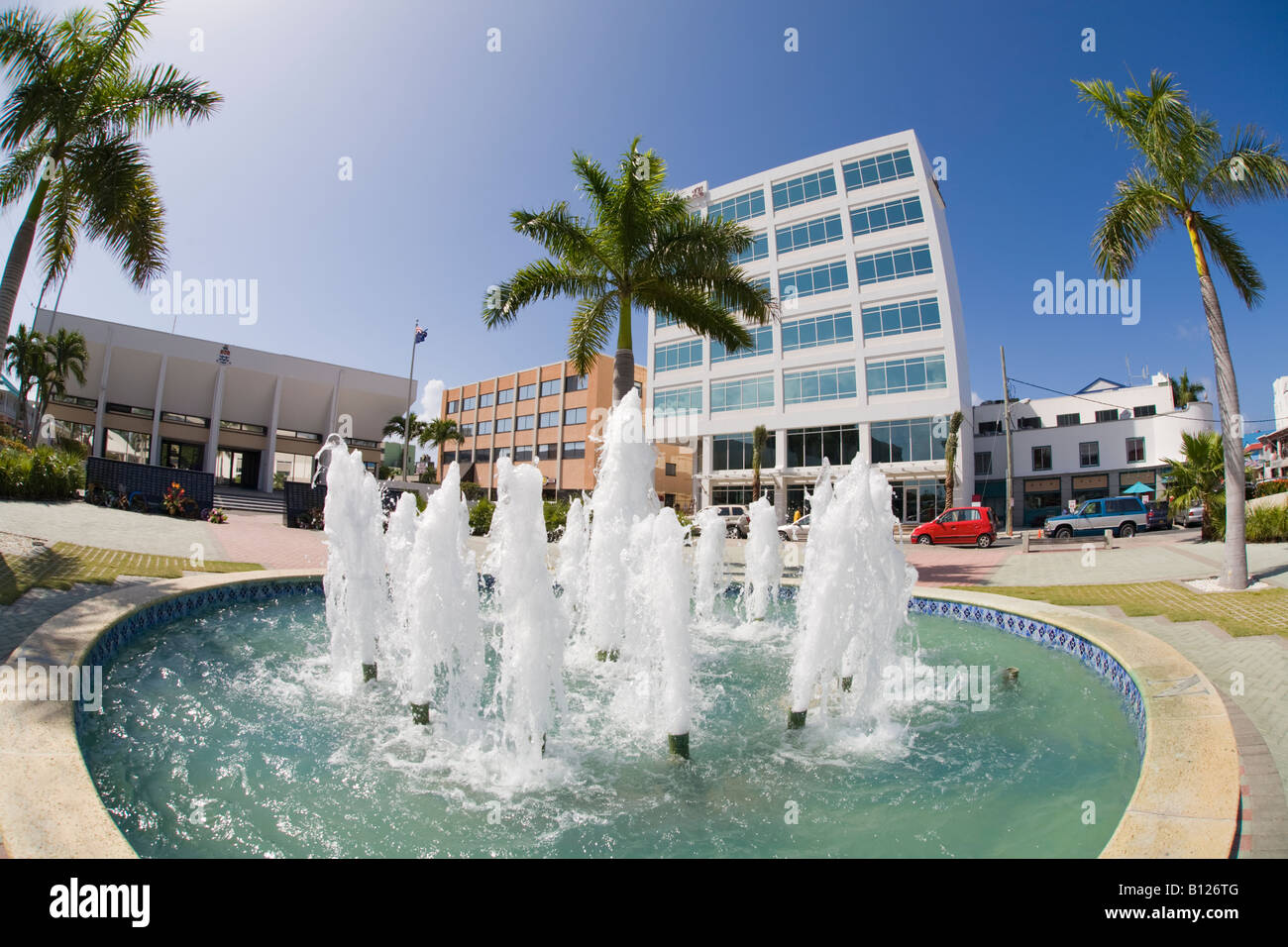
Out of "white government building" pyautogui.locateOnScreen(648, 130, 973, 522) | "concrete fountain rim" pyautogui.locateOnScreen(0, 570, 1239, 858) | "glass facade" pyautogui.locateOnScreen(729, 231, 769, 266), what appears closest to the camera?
"concrete fountain rim" pyautogui.locateOnScreen(0, 570, 1239, 858)

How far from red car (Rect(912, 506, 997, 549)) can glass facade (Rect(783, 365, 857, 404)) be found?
10.5 metres

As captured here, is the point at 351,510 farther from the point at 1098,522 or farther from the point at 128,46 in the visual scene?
the point at 1098,522

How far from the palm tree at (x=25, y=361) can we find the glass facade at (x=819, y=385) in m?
42.9

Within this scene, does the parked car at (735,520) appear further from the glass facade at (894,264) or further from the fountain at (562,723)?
the fountain at (562,723)

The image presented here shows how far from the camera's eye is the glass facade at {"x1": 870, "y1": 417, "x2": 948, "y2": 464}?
31328 mm

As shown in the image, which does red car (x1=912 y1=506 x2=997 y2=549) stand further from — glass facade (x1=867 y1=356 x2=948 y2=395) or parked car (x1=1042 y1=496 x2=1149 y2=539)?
glass facade (x1=867 y1=356 x2=948 y2=395)

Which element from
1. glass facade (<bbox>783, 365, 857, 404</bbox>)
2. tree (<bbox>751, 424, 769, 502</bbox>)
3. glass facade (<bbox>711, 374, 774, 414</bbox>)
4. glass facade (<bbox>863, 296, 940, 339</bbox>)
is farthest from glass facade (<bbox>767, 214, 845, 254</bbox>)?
tree (<bbox>751, 424, 769, 502</bbox>)

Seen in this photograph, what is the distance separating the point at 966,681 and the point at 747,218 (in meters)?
38.3

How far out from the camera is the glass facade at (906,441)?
103 ft

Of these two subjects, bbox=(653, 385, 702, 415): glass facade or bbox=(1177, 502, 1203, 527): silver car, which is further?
bbox=(653, 385, 702, 415): glass facade
